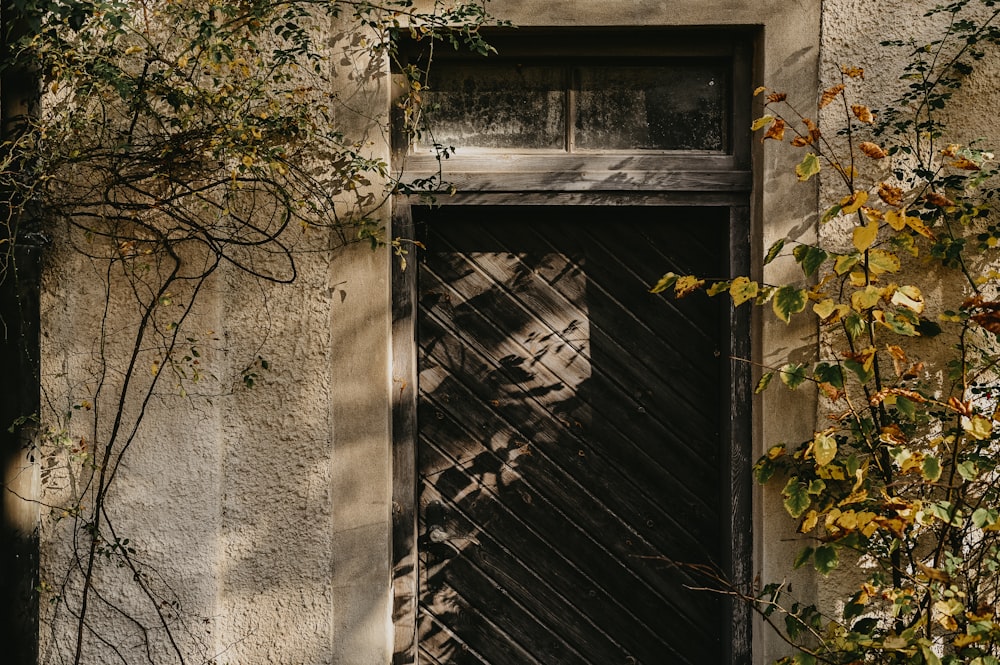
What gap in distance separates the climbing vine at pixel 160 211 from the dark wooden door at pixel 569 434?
563mm

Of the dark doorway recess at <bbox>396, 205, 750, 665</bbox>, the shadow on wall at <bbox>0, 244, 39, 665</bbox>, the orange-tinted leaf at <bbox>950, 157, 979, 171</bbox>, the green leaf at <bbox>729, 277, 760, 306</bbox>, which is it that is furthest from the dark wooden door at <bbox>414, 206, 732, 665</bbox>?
the shadow on wall at <bbox>0, 244, 39, 665</bbox>

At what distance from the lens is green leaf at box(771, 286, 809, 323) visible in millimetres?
2625

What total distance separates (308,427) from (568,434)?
1017mm

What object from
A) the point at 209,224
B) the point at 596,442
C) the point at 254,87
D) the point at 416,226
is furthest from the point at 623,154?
the point at 209,224

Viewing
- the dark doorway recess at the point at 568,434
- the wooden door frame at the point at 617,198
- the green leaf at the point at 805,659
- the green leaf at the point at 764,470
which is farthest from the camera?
the dark doorway recess at the point at 568,434

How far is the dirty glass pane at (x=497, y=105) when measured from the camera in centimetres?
320

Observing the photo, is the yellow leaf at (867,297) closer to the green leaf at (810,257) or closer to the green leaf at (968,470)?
the green leaf at (810,257)

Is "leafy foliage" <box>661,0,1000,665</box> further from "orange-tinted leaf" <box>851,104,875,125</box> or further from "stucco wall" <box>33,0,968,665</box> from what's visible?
"stucco wall" <box>33,0,968,665</box>

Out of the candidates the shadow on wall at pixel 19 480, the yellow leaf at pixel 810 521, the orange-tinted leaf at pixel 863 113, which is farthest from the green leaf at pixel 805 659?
the shadow on wall at pixel 19 480

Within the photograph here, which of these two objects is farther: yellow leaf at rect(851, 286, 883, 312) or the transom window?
the transom window

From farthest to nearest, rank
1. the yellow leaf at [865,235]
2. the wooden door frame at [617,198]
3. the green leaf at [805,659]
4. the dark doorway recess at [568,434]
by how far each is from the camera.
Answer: the dark doorway recess at [568,434], the wooden door frame at [617,198], the green leaf at [805,659], the yellow leaf at [865,235]

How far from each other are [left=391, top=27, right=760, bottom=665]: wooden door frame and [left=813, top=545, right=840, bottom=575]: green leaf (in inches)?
18.7

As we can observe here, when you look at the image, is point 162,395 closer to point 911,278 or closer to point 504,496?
point 504,496

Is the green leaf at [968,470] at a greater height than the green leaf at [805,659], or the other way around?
the green leaf at [968,470]
